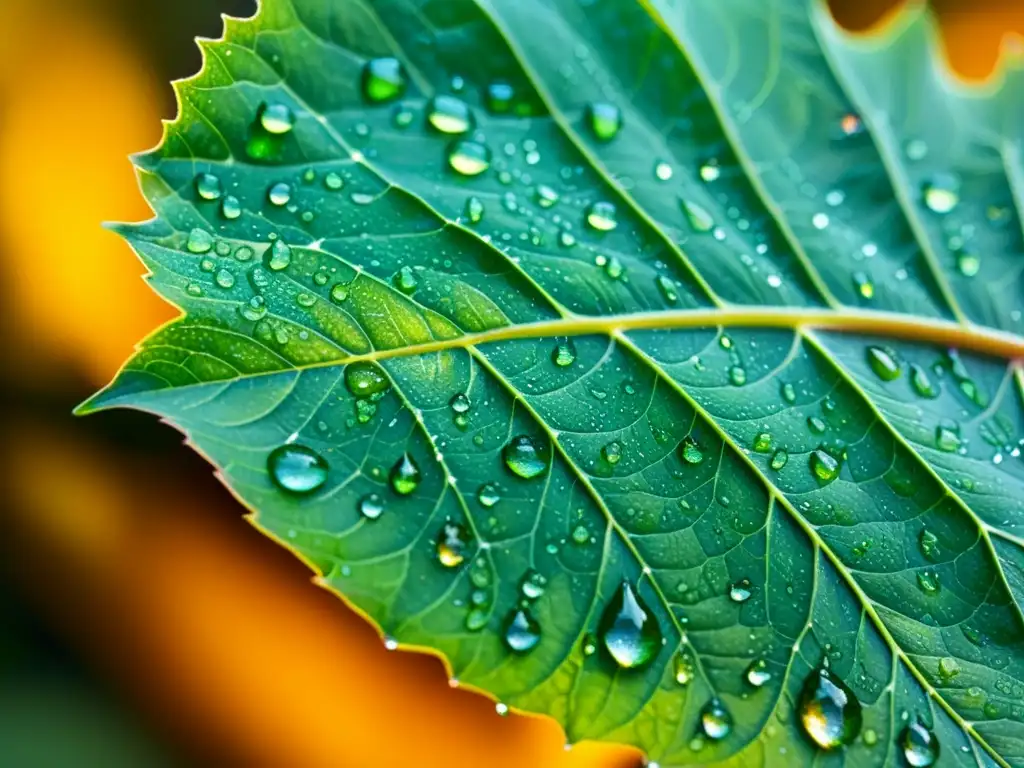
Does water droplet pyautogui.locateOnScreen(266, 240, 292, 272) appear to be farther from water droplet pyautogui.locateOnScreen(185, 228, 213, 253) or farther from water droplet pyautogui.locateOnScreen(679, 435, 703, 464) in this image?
water droplet pyautogui.locateOnScreen(679, 435, 703, 464)

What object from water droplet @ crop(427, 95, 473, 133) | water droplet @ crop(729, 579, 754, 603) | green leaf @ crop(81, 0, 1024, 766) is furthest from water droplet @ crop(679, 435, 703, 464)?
water droplet @ crop(427, 95, 473, 133)

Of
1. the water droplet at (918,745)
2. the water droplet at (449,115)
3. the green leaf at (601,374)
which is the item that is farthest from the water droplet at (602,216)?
the water droplet at (918,745)

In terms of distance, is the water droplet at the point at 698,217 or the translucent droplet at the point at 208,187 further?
the water droplet at the point at 698,217

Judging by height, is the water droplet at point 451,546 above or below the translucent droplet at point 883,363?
above

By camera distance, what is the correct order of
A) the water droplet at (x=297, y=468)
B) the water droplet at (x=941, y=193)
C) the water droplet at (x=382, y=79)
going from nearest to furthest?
1. the water droplet at (x=297, y=468)
2. the water droplet at (x=382, y=79)
3. the water droplet at (x=941, y=193)

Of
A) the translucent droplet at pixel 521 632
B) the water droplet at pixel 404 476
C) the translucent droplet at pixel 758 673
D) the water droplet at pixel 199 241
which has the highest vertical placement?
the water droplet at pixel 199 241

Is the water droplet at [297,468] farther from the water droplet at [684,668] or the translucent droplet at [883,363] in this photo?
the translucent droplet at [883,363]

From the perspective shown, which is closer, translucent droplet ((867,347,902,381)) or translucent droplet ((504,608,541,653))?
translucent droplet ((504,608,541,653))
